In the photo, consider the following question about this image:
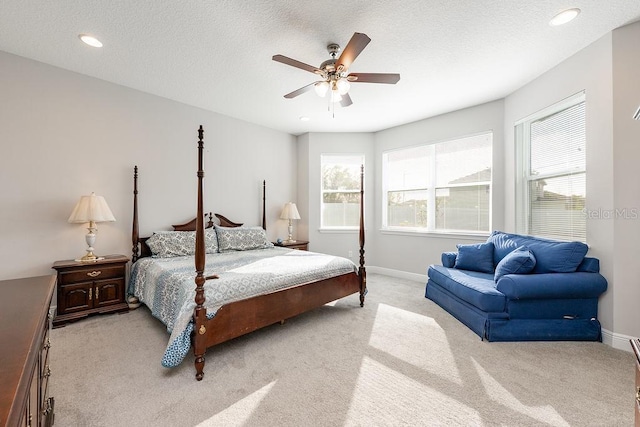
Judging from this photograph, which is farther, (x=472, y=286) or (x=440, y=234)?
(x=440, y=234)

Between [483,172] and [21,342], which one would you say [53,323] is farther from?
[483,172]

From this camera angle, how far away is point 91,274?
3.14 meters

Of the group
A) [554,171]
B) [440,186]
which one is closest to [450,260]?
[440,186]

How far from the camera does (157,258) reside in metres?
3.52

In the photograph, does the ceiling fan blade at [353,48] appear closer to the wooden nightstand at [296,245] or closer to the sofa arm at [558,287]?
the sofa arm at [558,287]

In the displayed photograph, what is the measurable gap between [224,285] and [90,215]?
191 centimetres

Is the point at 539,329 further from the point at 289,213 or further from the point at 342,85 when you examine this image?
the point at 289,213

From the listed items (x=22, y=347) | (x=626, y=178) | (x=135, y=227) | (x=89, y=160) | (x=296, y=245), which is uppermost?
(x=89, y=160)

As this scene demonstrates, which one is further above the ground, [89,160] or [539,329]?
[89,160]

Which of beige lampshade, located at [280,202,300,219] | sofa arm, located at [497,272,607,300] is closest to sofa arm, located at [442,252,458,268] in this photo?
sofa arm, located at [497,272,607,300]

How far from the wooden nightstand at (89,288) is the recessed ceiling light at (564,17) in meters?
4.88

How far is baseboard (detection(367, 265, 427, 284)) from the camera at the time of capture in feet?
15.9

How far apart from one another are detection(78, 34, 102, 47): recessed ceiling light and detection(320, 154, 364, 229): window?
367 centimetres

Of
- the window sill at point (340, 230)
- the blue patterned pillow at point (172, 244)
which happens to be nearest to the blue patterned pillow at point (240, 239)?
the blue patterned pillow at point (172, 244)
